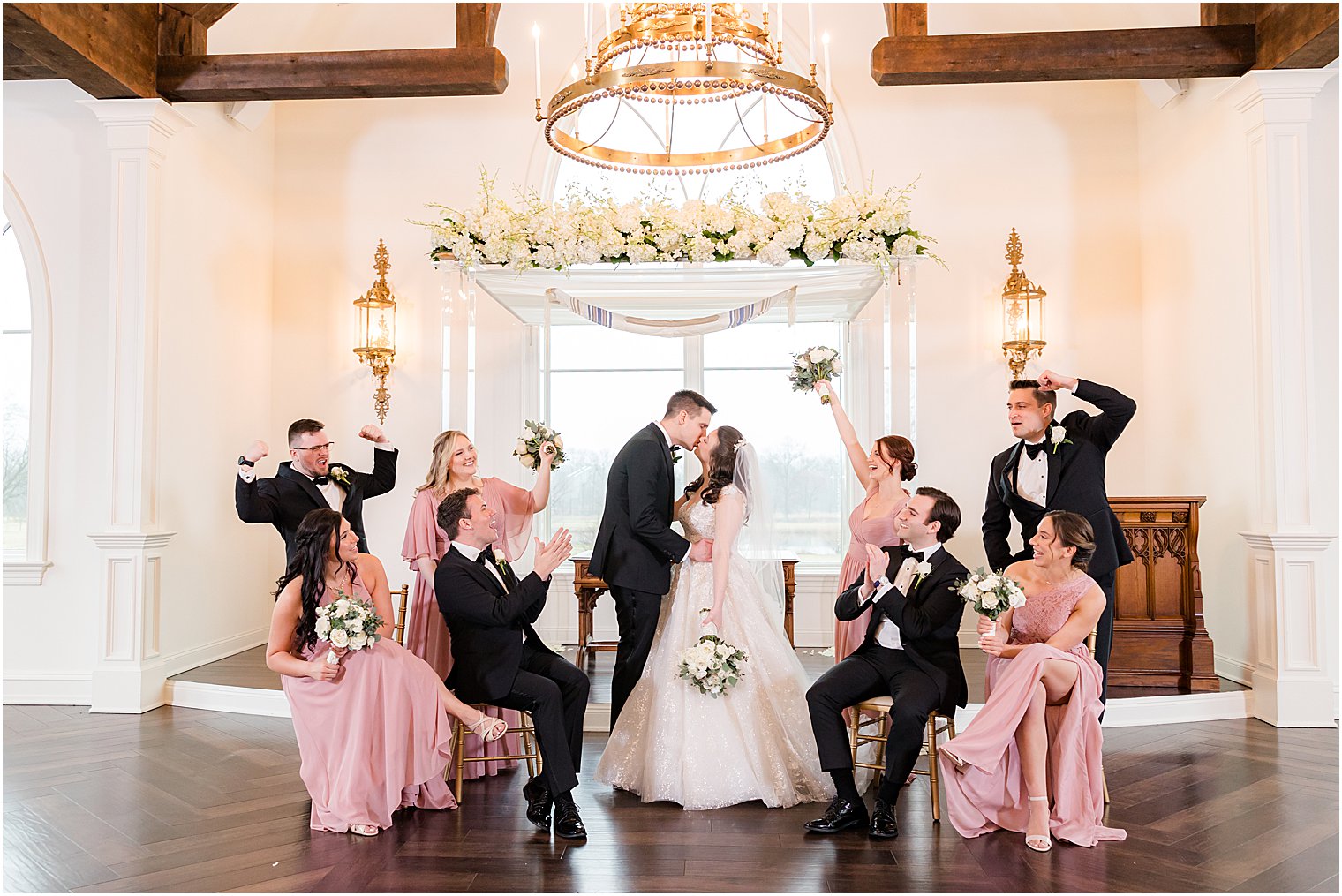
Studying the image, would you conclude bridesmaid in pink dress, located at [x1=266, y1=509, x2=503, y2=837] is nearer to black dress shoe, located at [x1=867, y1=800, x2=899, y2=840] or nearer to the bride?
the bride

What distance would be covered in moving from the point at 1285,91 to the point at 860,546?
3.70m

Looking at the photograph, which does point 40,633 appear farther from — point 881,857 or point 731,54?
point 731,54

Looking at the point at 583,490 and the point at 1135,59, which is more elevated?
the point at 1135,59

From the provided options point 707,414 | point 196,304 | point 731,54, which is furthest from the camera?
point 731,54

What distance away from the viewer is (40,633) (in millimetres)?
6059

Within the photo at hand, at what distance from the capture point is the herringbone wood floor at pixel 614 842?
3.23 metres

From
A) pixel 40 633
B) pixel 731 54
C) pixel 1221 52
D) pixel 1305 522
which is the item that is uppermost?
pixel 731 54

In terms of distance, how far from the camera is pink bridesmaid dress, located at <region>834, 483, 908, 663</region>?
459 cm

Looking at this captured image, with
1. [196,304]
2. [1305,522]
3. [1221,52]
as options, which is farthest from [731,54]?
[1305,522]

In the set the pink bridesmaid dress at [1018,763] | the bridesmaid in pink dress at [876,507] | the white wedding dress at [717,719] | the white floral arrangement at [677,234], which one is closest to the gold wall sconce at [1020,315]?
the white floral arrangement at [677,234]

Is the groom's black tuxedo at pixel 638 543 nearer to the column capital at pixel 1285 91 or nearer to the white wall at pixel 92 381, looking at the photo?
the white wall at pixel 92 381

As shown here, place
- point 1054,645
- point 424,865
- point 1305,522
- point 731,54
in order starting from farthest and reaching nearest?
point 731,54 → point 1305,522 → point 1054,645 → point 424,865

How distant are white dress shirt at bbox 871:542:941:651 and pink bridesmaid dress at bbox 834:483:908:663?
17.0 inches

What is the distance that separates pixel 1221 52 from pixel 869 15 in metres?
2.98
